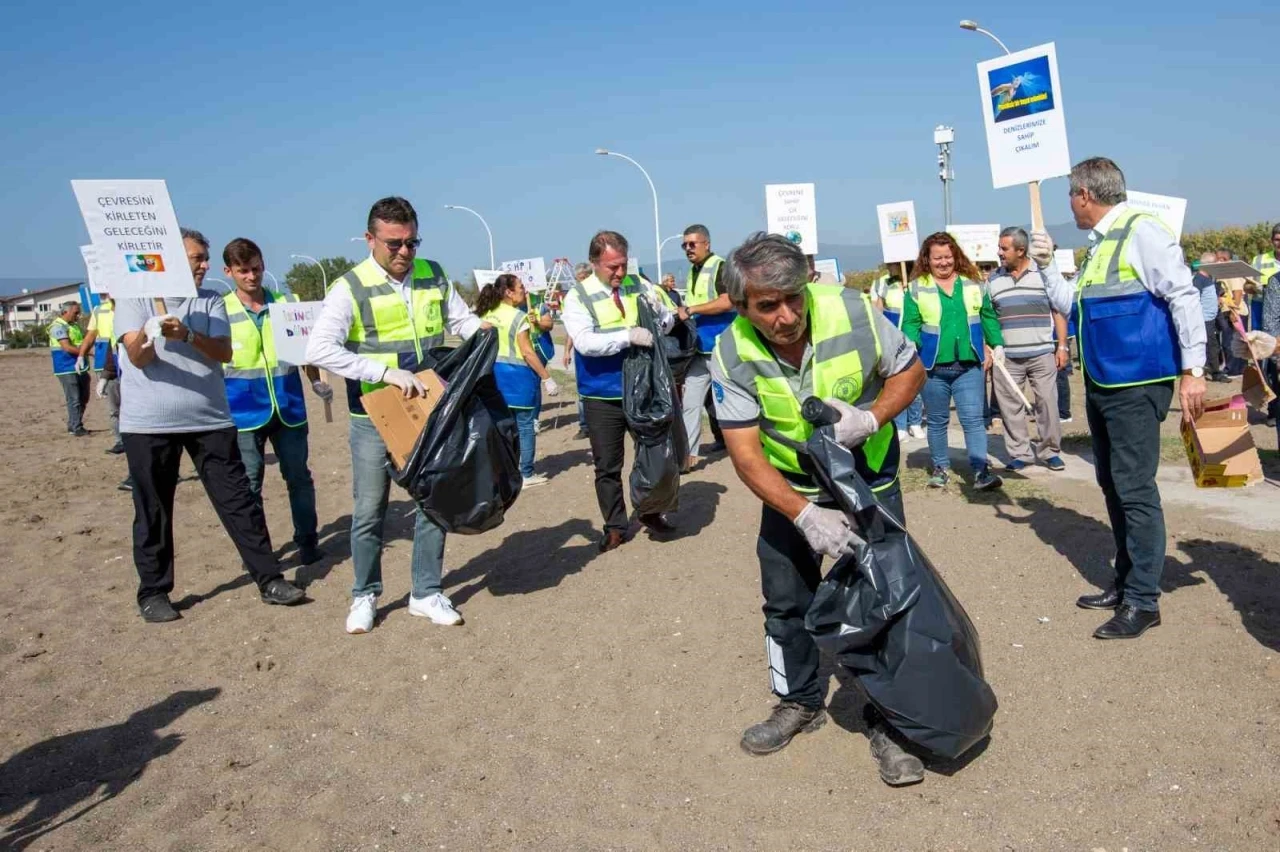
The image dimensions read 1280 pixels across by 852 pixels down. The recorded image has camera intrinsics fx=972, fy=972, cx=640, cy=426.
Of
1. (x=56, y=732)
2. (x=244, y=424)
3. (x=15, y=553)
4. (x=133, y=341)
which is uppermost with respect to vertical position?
(x=133, y=341)

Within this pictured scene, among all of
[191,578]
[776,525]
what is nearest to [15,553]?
[191,578]

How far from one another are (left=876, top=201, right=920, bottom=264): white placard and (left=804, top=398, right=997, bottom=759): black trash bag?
6.88 meters

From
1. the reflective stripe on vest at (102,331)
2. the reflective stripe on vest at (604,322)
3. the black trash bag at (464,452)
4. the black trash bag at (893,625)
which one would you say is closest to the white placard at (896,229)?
the reflective stripe on vest at (604,322)

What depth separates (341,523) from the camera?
7840mm

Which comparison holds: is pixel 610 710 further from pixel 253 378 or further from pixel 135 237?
pixel 253 378

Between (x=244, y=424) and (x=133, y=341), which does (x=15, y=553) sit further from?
(x=133, y=341)

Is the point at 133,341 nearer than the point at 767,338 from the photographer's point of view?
No

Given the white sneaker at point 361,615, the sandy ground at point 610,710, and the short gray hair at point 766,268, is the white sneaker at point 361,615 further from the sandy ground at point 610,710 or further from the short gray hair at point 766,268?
the short gray hair at point 766,268

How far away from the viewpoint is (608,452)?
20.4 ft

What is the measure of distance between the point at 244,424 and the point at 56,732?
8.06 ft

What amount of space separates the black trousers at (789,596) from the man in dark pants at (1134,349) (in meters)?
1.37

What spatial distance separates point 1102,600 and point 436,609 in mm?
3324

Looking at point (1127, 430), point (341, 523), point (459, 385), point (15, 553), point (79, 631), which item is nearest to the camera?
point (1127, 430)

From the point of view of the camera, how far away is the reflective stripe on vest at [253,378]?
6172 millimetres
